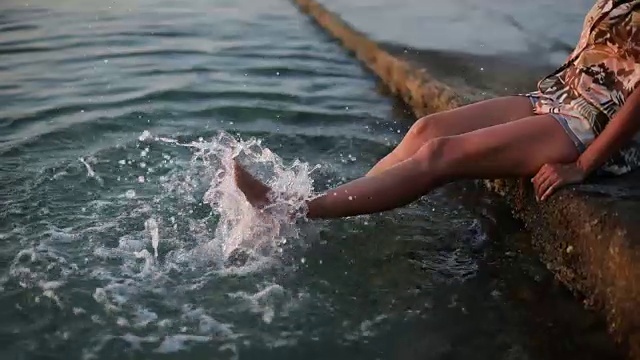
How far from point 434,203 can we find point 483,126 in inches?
27.8

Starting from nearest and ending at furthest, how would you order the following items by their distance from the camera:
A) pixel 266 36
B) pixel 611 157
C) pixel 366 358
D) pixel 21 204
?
pixel 366 358 < pixel 611 157 < pixel 21 204 < pixel 266 36

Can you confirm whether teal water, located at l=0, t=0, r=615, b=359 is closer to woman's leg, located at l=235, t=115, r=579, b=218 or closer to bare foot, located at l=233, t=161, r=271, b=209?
bare foot, located at l=233, t=161, r=271, b=209

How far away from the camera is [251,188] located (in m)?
3.28

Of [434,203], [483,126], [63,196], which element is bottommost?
[434,203]

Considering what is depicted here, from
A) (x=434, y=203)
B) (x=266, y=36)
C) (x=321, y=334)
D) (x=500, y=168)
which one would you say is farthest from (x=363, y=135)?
(x=266, y=36)

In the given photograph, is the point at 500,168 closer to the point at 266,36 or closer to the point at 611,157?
the point at 611,157

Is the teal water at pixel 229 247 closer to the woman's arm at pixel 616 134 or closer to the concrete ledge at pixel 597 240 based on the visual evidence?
the concrete ledge at pixel 597 240

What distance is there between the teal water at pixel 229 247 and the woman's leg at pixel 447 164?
255mm

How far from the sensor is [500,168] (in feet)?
11.0

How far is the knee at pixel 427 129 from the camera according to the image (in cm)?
362

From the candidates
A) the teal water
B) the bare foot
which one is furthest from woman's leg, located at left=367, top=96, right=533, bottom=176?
the bare foot

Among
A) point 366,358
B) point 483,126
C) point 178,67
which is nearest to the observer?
point 366,358

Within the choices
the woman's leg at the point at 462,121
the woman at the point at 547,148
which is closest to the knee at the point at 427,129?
the woman's leg at the point at 462,121

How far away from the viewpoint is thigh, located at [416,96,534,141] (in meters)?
3.62
